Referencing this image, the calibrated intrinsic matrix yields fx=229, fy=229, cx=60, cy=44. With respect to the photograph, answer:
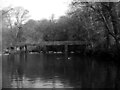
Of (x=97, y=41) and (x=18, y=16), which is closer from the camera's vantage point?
(x=97, y=41)

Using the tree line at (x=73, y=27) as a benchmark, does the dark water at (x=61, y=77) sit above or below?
below

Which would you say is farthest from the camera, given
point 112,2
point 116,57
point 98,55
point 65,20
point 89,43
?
point 65,20

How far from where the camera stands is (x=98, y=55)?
4366 cm

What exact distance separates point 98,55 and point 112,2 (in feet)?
53.5

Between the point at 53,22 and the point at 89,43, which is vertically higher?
the point at 53,22

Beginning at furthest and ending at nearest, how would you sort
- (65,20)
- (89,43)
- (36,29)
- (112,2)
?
(36,29) < (65,20) < (89,43) < (112,2)

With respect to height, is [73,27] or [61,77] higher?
[73,27]

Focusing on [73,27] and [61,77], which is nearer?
[61,77]

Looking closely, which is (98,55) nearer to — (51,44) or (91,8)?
(91,8)

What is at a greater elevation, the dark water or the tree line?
the tree line

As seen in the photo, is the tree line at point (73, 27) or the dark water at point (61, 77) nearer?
the dark water at point (61, 77)

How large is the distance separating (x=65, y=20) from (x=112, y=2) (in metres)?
36.7

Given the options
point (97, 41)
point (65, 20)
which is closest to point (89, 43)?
point (97, 41)

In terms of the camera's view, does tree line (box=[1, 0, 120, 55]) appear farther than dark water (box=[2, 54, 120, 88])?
Yes
